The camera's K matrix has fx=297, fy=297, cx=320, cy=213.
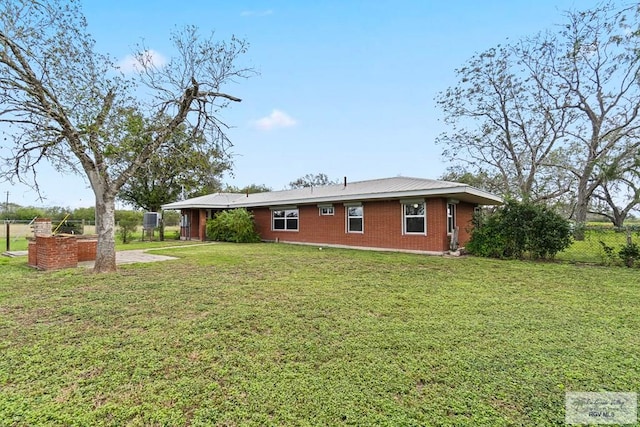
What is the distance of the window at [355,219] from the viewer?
1255cm

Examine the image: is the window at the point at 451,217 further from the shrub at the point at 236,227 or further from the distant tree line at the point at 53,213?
the distant tree line at the point at 53,213

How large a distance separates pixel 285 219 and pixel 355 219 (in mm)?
4450

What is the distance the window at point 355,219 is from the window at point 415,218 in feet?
6.48

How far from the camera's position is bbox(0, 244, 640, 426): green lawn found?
2.02 meters

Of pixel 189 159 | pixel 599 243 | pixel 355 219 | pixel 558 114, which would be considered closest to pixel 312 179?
pixel 558 114

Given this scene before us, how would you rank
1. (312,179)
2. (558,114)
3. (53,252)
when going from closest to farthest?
(53,252), (558,114), (312,179)

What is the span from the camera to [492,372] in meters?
2.46

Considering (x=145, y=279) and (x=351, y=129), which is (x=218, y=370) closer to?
(x=145, y=279)

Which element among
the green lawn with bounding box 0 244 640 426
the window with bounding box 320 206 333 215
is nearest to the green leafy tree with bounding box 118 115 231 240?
the green lawn with bounding box 0 244 640 426

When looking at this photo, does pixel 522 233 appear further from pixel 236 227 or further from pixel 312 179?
pixel 312 179

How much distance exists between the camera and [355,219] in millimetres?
12781

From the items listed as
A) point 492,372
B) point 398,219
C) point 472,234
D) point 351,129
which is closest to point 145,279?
point 492,372

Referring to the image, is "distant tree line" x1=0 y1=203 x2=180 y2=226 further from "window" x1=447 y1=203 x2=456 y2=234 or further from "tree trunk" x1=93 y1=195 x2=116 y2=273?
"window" x1=447 y1=203 x2=456 y2=234

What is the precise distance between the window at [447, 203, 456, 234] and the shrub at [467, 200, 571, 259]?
1036 millimetres
